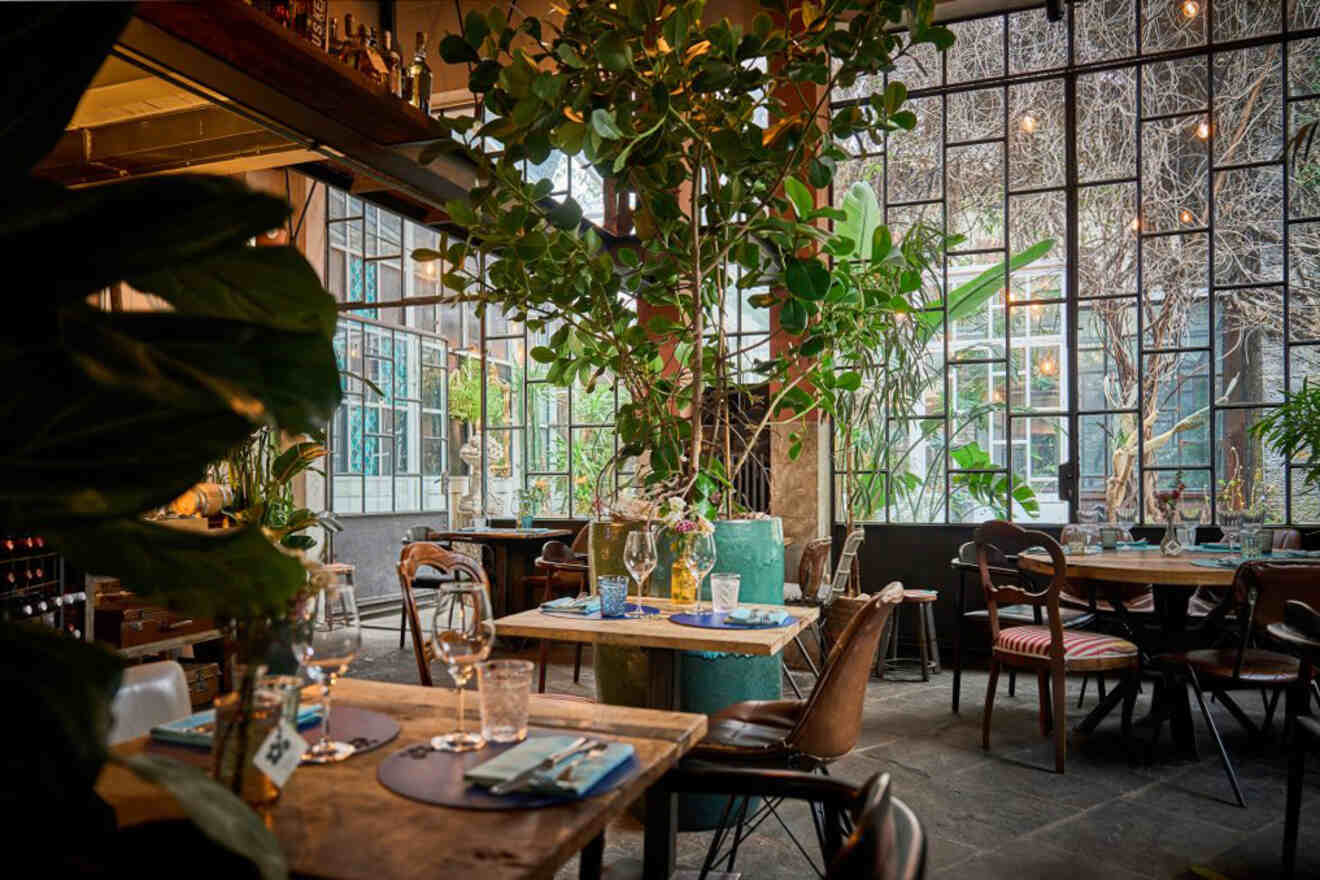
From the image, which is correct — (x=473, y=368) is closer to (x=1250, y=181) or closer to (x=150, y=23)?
(x=1250, y=181)

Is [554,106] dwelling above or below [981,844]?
above

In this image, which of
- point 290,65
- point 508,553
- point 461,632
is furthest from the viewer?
point 508,553

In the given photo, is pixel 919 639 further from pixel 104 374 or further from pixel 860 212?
pixel 104 374

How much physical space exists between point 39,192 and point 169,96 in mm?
4225

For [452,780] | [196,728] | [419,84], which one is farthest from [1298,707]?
[419,84]

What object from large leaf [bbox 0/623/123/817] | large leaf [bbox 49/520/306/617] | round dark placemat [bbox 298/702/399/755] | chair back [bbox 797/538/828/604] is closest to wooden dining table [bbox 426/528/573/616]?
chair back [bbox 797/538/828/604]

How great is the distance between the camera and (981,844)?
10.00ft

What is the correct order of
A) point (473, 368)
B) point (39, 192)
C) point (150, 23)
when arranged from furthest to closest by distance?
point (473, 368) < point (150, 23) < point (39, 192)

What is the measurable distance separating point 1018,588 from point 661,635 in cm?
255

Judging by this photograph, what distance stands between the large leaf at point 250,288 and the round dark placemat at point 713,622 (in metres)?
2.15

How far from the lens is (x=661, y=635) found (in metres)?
Result: 2.55

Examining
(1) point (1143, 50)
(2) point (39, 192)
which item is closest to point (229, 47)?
(2) point (39, 192)

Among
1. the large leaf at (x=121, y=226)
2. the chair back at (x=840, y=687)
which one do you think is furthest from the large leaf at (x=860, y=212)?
the large leaf at (x=121, y=226)

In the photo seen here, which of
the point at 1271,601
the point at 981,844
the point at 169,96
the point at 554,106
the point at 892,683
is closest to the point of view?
the point at 554,106
